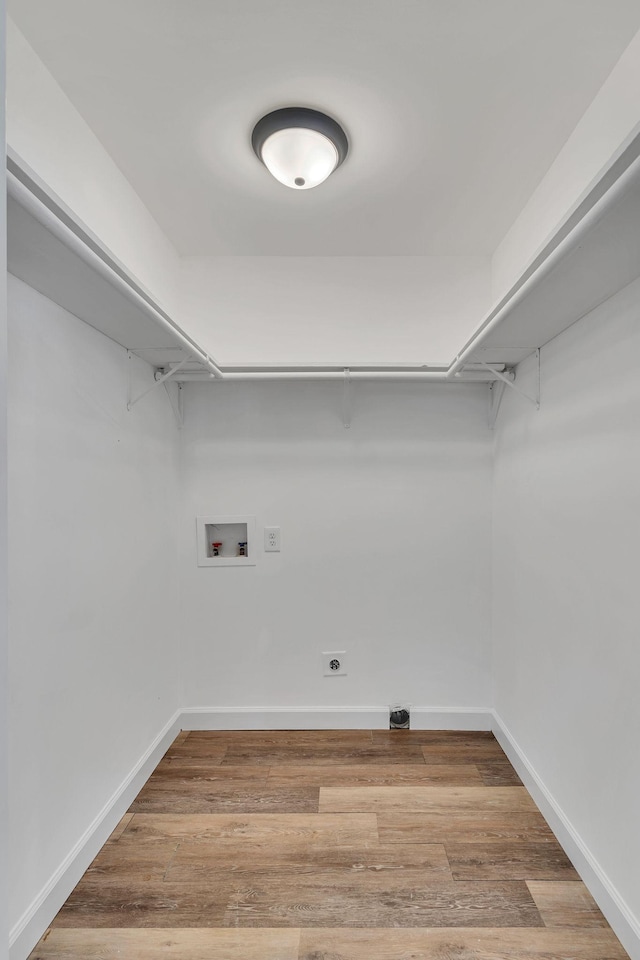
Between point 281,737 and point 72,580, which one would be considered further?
point 281,737

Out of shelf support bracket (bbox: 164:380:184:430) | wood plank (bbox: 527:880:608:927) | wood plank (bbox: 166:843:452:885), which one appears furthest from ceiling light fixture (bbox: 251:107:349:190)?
wood plank (bbox: 527:880:608:927)

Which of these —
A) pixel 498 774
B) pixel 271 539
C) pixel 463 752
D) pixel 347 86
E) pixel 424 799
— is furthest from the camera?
pixel 271 539

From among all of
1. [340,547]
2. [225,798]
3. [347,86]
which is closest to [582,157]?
[347,86]

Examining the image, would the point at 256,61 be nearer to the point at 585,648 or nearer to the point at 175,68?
the point at 175,68

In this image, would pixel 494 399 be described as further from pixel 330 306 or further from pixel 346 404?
pixel 330 306

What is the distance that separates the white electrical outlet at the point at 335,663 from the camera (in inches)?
104

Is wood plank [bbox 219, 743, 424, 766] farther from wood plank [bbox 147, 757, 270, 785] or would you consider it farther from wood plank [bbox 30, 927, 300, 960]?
wood plank [bbox 30, 927, 300, 960]

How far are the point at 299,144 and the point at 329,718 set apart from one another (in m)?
2.47

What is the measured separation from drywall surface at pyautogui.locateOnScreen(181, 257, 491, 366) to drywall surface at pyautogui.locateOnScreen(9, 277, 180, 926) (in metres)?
0.62

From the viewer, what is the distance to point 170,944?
1406 mm

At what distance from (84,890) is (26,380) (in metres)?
1.54

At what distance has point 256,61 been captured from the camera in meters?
1.42

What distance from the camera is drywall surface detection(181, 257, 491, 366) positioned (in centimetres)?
A: 262

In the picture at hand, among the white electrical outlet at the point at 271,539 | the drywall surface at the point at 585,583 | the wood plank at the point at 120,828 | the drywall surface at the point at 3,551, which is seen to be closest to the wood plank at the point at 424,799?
the drywall surface at the point at 585,583
